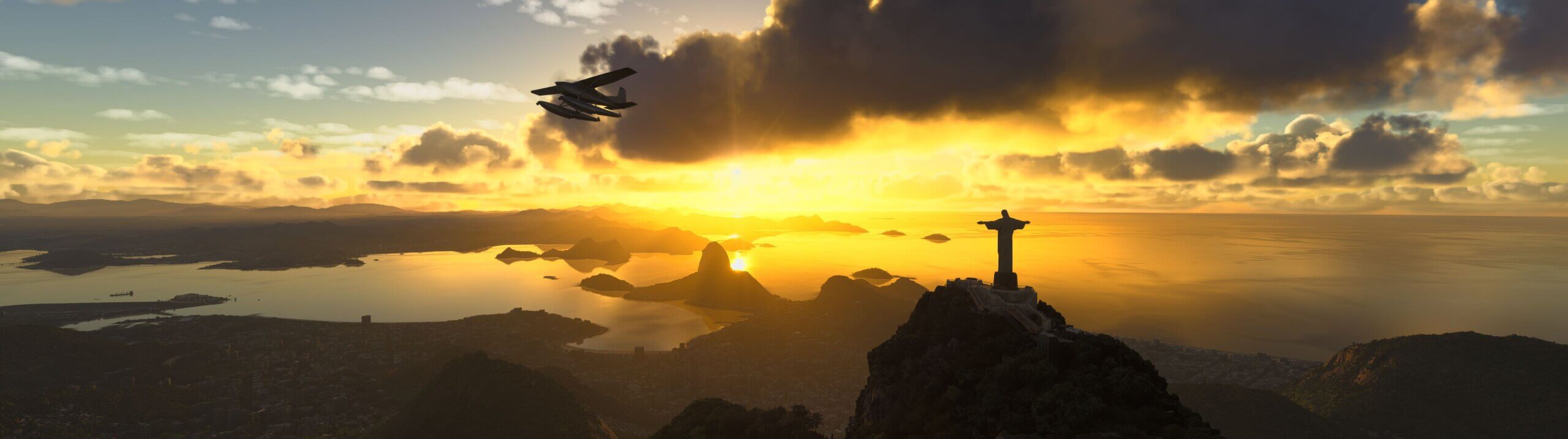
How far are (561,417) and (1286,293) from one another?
21748 cm

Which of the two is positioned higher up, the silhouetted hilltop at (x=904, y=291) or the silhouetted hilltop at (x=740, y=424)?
the silhouetted hilltop at (x=740, y=424)

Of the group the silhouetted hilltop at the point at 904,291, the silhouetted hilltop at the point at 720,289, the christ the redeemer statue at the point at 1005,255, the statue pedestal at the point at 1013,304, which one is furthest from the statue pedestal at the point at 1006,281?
the silhouetted hilltop at the point at 720,289

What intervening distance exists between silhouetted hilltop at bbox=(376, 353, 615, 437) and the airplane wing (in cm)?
3676

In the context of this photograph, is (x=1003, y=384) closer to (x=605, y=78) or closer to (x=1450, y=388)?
(x=605, y=78)

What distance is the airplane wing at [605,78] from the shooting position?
37.2 meters

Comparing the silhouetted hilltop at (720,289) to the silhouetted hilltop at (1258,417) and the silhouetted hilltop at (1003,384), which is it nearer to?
the silhouetted hilltop at (1258,417)

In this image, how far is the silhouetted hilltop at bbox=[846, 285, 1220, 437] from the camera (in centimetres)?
2525

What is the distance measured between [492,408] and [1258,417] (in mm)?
80644

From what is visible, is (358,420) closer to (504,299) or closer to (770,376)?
(770,376)

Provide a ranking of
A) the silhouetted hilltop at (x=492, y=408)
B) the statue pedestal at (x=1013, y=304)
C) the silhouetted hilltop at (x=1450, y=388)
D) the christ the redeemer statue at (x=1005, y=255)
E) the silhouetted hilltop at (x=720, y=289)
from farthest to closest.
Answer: the silhouetted hilltop at (x=720, y=289) → the silhouetted hilltop at (x=1450, y=388) → the silhouetted hilltop at (x=492, y=408) → the christ the redeemer statue at (x=1005, y=255) → the statue pedestal at (x=1013, y=304)

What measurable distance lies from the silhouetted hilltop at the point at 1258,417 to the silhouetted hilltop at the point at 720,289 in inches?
4349

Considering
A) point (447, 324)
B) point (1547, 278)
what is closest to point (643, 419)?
point (447, 324)

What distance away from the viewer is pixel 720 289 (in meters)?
174

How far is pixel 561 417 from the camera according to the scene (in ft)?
194
